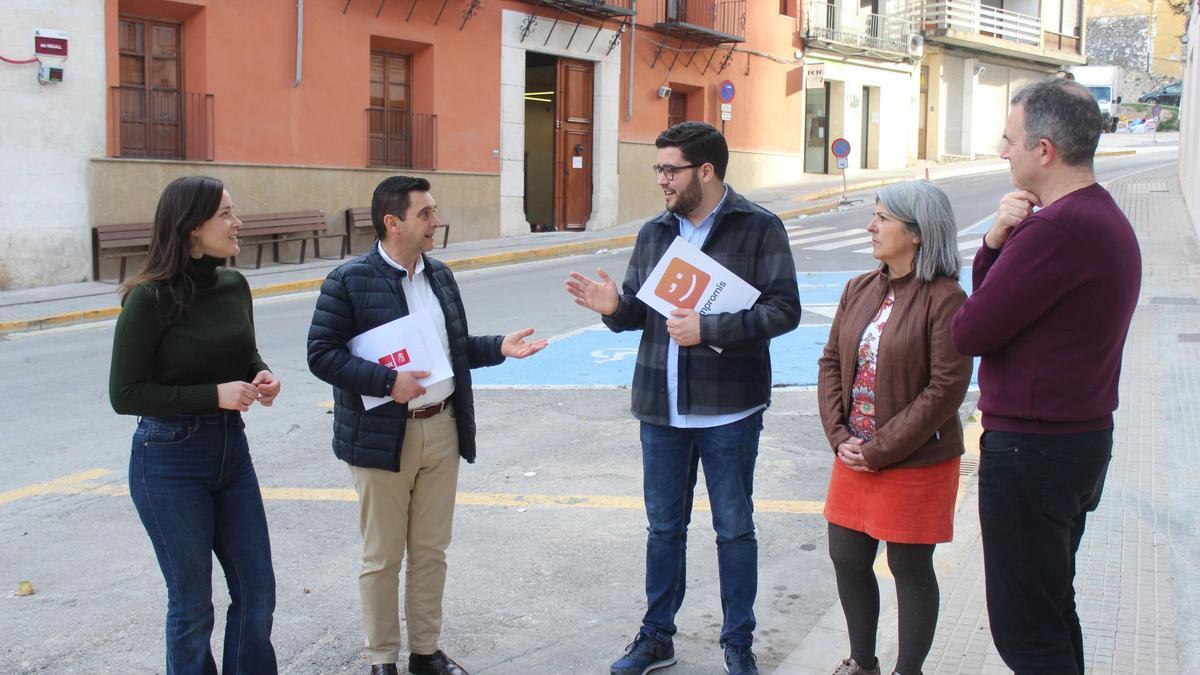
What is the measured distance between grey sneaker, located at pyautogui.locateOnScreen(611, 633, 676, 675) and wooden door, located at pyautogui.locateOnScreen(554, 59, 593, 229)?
20663 mm

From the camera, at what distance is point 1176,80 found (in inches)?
2594

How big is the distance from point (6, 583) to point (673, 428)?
3.25 meters

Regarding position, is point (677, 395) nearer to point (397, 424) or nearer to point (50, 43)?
point (397, 424)

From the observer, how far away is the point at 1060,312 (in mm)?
3025

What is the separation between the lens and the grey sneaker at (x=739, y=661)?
13.5 ft

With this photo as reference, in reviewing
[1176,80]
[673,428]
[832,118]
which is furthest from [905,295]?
[1176,80]

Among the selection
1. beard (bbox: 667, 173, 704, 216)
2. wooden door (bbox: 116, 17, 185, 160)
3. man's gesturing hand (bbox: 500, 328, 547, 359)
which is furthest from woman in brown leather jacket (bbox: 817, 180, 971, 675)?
wooden door (bbox: 116, 17, 185, 160)

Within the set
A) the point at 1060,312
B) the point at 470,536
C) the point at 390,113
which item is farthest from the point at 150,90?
the point at 1060,312

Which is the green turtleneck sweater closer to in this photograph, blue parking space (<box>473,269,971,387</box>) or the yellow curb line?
the yellow curb line

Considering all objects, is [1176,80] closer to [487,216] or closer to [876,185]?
[876,185]

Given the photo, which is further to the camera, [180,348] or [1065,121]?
[180,348]

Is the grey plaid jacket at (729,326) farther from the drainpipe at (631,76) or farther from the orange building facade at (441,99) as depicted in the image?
the drainpipe at (631,76)

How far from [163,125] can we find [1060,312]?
1637cm

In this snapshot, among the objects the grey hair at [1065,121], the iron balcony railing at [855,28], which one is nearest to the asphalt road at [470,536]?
the grey hair at [1065,121]
